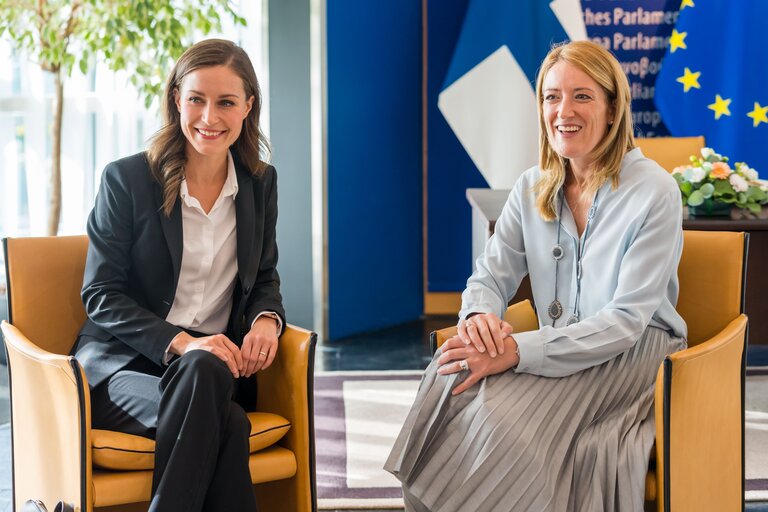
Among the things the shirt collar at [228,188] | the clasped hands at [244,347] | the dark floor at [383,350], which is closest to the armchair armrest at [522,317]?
the clasped hands at [244,347]

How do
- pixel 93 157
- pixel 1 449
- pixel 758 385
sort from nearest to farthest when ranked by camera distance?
pixel 1 449, pixel 758 385, pixel 93 157

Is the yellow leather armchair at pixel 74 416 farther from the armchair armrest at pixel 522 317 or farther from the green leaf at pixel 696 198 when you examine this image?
the green leaf at pixel 696 198

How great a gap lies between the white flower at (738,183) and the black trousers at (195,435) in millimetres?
2410

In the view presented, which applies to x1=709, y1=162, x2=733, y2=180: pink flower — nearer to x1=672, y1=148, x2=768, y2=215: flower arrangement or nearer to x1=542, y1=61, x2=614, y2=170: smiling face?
x1=672, y1=148, x2=768, y2=215: flower arrangement

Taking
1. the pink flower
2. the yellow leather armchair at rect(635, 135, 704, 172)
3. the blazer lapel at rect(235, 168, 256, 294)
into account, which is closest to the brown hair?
the blazer lapel at rect(235, 168, 256, 294)

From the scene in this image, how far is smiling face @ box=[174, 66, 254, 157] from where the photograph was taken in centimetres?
242

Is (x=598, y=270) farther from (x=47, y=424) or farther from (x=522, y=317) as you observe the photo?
(x=47, y=424)

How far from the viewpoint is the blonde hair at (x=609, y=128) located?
231cm

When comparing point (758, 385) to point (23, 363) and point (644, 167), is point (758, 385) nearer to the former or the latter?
point (644, 167)

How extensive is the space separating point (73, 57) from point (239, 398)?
2490mm

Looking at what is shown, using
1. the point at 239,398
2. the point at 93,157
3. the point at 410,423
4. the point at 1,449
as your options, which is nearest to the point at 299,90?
the point at 93,157

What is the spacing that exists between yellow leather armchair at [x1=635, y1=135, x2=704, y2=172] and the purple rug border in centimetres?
165

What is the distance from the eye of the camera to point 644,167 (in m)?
2.33

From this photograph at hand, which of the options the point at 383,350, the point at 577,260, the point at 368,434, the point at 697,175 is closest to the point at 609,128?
the point at 577,260
